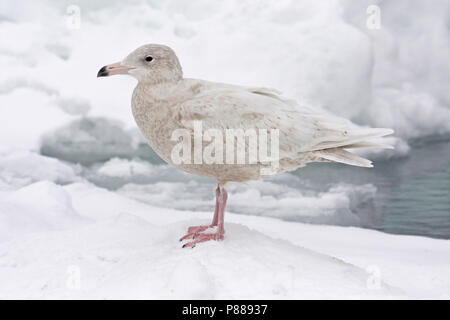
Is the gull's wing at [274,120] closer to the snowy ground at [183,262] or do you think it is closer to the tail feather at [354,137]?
the tail feather at [354,137]

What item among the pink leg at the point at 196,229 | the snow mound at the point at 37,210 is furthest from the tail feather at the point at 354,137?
the snow mound at the point at 37,210

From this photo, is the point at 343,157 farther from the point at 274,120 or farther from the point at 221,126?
the point at 221,126

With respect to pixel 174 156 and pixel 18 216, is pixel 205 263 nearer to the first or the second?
pixel 174 156

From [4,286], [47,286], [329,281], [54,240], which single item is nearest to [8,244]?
[54,240]

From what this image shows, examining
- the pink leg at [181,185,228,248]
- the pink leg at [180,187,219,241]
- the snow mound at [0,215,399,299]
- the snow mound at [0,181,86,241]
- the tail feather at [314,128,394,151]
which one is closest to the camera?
the snow mound at [0,215,399,299]

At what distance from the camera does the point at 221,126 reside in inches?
148

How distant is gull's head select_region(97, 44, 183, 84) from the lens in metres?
3.95

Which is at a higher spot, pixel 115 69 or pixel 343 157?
pixel 115 69

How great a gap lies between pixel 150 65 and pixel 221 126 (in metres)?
0.77

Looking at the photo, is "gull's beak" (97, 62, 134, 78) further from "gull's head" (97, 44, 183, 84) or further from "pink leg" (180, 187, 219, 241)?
"pink leg" (180, 187, 219, 241)

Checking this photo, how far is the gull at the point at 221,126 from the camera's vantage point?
379 centimetres

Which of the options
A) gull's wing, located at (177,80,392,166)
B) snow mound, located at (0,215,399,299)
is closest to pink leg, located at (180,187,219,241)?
snow mound, located at (0,215,399,299)

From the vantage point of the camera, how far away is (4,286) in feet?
13.8

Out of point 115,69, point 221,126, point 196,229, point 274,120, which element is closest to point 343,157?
point 274,120
